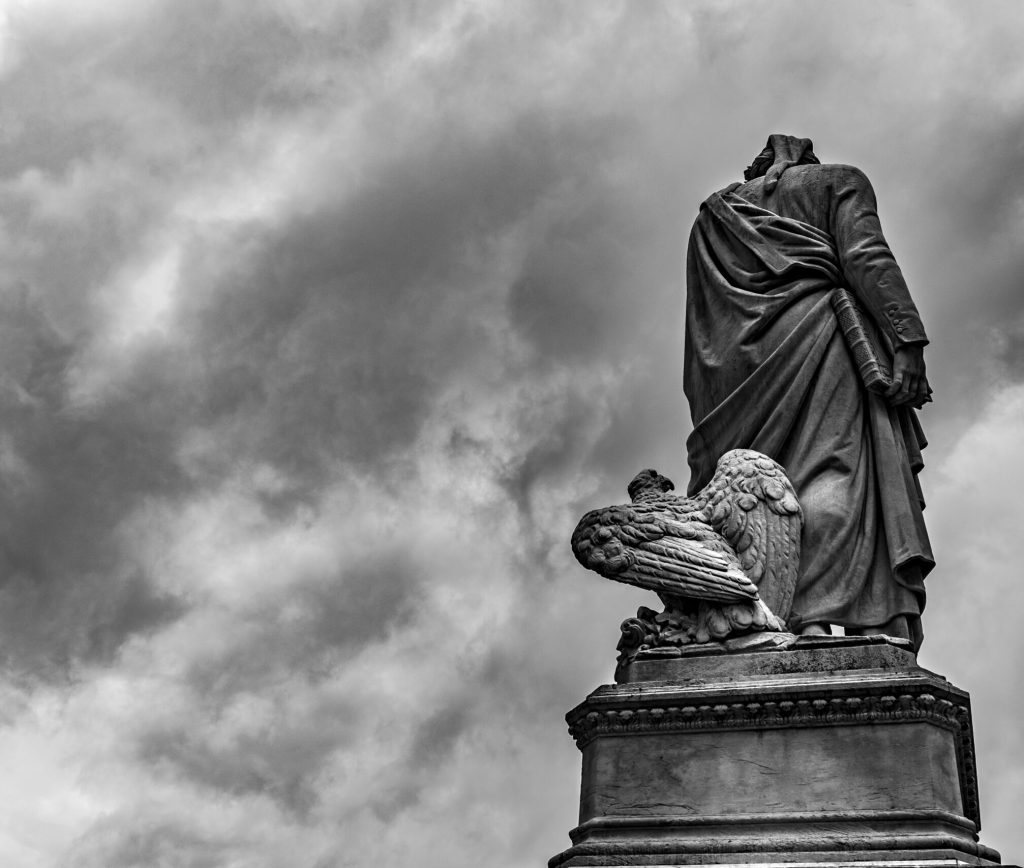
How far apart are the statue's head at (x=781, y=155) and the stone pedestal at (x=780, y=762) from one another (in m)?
5.50

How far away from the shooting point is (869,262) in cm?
1192

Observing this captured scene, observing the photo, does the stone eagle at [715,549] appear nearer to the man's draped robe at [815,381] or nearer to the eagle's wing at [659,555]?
the eagle's wing at [659,555]

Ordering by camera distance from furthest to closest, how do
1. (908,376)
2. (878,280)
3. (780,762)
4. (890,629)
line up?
1. (878,280)
2. (908,376)
3. (890,629)
4. (780,762)

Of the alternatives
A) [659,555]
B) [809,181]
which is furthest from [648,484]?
[809,181]

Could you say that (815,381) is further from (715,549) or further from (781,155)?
(781,155)

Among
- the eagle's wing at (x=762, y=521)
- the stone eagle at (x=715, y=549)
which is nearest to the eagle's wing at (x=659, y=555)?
the stone eagle at (x=715, y=549)

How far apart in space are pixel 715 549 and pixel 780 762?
6.14ft

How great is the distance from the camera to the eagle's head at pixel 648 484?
1159 centimetres

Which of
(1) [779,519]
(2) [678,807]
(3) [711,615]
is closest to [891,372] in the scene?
(1) [779,519]

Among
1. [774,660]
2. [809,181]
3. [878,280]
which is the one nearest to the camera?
[774,660]

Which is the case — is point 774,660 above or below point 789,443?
below

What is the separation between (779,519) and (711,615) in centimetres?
100

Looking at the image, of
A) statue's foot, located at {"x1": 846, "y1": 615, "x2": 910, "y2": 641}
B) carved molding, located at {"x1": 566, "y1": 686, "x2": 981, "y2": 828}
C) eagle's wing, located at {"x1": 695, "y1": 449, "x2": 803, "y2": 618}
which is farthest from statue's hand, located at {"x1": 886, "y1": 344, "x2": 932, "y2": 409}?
carved molding, located at {"x1": 566, "y1": 686, "x2": 981, "y2": 828}

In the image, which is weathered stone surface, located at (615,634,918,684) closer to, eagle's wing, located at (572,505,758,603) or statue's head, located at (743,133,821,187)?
eagle's wing, located at (572,505,758,603)
